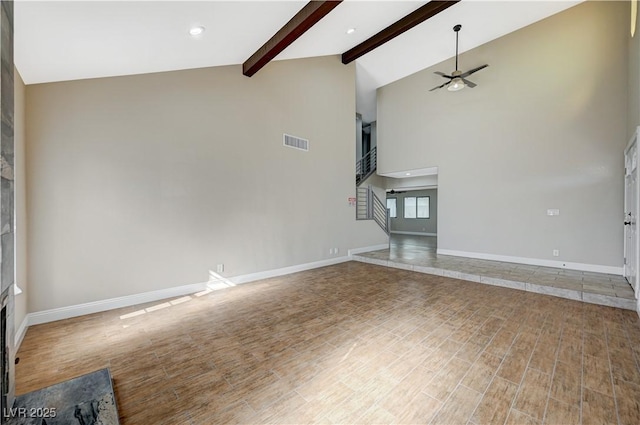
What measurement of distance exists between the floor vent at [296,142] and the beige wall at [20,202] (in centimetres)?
380

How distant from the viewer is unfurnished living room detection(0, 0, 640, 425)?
75.6 inches

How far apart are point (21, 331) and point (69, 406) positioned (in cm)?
213

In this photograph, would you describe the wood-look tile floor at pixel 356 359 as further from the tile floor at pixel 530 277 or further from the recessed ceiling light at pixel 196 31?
the recessed ceiling light at pixel 196 31

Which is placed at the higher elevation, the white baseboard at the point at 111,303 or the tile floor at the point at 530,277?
the tile floor at the point at 530,277

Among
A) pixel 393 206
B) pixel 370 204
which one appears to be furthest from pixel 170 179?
pixel 393 206

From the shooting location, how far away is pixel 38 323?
3.12 metres

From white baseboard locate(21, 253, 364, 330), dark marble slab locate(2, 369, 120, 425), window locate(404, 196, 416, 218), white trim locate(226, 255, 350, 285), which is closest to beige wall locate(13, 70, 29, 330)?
white baseboard locate(21, 253, 364, 330)

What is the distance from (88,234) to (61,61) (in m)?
2.11

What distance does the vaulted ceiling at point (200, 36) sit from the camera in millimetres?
2391

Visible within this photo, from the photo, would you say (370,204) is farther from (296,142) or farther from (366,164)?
(296,142)

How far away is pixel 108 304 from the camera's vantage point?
3.54 metres

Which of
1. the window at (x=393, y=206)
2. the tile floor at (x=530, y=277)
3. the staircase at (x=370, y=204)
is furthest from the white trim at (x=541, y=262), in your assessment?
the window at (x=393, y=206)

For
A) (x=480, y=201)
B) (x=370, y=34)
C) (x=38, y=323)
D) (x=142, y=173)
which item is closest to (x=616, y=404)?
(x=480, y=201)

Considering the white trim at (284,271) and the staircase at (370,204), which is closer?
the white trim at (284,271)
